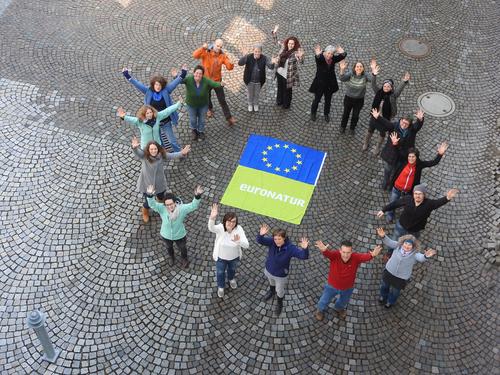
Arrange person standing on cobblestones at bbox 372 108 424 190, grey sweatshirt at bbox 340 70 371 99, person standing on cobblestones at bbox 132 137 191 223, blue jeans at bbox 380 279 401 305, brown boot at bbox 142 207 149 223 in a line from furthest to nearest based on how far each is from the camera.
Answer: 1. grey sweatshirt at bbox 340 70 371 99
2. brown boot at bbox 142 207 149 223
3. person standing on cobblestones at bbox 372 108 424 190
4. person standing on cobblestones at bbox 132 137 191 223
5. blue jeans at bbox 380 279 401 305

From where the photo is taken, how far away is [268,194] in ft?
34.9

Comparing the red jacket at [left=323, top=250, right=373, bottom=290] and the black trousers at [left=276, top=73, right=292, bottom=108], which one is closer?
the red jacket at [left=323, top=250, right=373, bottom=290]

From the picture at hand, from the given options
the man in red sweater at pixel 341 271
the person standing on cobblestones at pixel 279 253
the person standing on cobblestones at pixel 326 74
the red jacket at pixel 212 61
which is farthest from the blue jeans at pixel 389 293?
the red jacket at pixel 212 61

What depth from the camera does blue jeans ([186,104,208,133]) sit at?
11086 mm

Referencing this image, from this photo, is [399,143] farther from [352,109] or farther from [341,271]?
[341,271]

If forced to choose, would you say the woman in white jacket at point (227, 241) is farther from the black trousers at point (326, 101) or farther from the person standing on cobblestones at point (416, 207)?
the black trousers at point (326, 101)

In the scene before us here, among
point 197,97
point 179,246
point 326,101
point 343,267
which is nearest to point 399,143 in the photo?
point 326,101

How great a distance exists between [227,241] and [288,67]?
4.73m

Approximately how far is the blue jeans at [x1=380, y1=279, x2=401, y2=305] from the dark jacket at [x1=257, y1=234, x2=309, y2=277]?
164cm

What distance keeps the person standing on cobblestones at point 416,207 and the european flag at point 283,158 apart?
94.7 inches

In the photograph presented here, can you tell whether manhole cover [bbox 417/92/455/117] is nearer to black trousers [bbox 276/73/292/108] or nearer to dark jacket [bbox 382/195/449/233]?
black trousers [bbox 276/73/292/108]

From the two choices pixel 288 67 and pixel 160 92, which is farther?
pixel 288 67

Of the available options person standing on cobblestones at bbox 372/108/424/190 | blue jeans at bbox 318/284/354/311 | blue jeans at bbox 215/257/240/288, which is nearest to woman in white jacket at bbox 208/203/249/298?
blue jeans at bbox 215/257/240/288

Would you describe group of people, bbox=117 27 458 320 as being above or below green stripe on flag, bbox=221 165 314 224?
above
